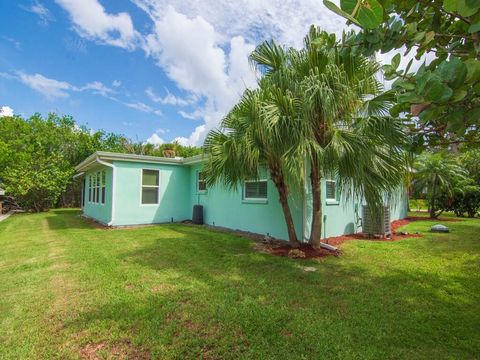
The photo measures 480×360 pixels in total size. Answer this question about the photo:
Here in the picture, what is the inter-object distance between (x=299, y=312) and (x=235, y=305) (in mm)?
857

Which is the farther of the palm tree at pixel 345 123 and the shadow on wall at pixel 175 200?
the shadow on wall at pixel 175 200

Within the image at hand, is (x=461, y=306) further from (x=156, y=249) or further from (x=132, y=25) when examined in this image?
(x=132, y=25)

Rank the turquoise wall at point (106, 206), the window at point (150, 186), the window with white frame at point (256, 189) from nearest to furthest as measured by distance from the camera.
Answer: the window with white frame at point (256, 189) → the turquoise wall at point (106, 206) → the window at point (150, 186)

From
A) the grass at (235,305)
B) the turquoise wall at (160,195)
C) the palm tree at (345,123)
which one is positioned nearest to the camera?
the grass at (235,305)

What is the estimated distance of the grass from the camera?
9.11ft

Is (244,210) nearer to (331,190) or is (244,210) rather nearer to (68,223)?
(331,190)

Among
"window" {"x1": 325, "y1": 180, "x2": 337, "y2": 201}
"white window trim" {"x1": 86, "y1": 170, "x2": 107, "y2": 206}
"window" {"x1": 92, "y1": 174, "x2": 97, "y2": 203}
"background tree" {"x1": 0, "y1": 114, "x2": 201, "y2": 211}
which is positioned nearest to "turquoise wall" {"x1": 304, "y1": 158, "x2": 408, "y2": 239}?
"window" {"x1": 325, "y1": 180, "x2": 337, "y2": 201}

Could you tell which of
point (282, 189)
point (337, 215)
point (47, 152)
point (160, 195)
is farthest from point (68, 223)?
point (47, 152)

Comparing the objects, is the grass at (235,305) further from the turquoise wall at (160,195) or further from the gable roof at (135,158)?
the gable roof at (135,158)

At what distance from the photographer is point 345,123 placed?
561 cm

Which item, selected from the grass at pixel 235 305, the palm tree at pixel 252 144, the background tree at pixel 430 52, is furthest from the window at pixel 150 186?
the background tree at pixel 430 52

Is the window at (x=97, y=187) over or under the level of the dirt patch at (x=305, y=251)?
over

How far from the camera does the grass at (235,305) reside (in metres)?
2.78

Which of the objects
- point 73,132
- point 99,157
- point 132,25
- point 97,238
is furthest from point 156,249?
point 73,132
